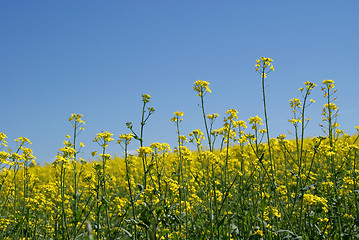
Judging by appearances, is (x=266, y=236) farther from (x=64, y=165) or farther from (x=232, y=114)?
(x=64, y=165)

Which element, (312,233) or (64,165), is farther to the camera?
(312,233)

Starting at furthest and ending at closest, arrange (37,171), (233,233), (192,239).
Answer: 1. (37,171)
2. (233,233)
3. (192,239)

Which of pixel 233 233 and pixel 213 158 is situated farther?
pixel 233 233

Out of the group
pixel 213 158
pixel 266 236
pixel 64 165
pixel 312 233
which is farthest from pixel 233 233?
pixel 64 165

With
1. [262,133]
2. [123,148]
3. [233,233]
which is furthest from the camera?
[262,133]

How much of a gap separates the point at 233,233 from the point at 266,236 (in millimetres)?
761

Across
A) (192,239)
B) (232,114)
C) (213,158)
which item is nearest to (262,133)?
(232,114)

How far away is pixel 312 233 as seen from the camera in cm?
476

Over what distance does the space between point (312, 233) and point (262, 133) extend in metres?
1.76

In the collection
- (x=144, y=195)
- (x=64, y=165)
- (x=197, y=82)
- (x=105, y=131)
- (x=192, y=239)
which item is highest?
(x=197, y=82)

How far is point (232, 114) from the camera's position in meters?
4.85

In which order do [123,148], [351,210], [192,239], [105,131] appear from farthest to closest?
[351,210], [192,239], [105,131], [123,148]

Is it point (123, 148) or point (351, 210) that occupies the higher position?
point (123, 148)

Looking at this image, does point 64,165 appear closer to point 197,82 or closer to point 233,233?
point 197,82
